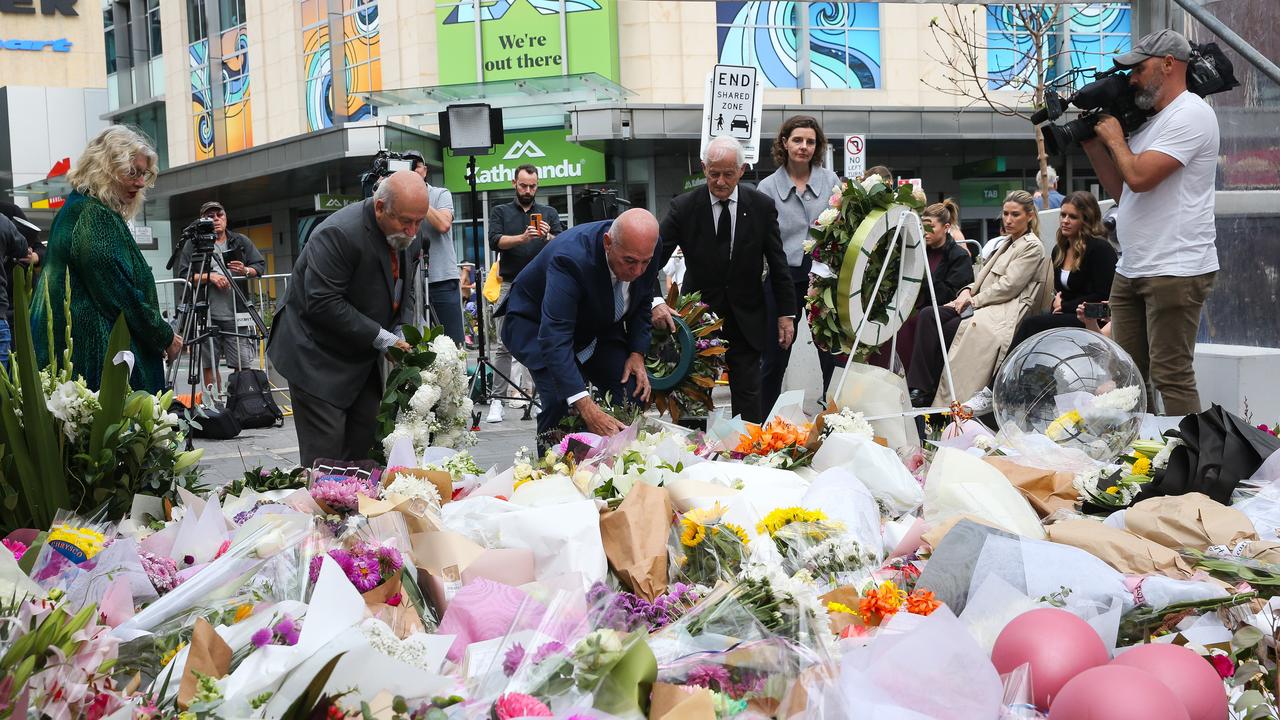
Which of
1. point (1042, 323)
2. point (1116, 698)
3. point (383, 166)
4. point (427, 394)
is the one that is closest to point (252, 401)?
point (383, 166)

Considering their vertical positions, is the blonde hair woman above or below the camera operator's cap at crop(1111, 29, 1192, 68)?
below

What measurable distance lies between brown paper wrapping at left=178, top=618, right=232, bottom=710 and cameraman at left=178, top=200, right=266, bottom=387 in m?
7.44

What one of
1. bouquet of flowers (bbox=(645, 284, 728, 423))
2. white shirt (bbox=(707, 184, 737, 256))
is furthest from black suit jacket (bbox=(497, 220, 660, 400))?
white shirt (bbox=(707, 184, 737, 256))

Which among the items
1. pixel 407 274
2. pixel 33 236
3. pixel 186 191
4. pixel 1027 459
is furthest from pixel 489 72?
pixel 1027 459

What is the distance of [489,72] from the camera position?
68.9ft

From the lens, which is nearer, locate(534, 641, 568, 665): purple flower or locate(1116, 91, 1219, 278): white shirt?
locate(534, 641, 568, 665): purple flower

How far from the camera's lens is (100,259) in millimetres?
4258

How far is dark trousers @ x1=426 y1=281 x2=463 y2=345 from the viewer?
313 inches

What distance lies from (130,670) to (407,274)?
114 inches

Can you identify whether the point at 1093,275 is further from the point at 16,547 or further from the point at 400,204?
the point at 16,547

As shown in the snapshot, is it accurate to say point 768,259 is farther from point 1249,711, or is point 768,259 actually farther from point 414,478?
point 1249,711

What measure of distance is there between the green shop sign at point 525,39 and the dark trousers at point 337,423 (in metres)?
16.1

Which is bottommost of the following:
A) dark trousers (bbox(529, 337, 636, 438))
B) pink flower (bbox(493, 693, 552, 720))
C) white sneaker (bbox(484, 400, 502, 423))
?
white sneaker (bbox(484, 400, 502, 423))

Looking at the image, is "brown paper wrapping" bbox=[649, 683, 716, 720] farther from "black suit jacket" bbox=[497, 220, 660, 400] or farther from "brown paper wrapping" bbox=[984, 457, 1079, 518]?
"black suit jacket" bbox=[497, 220, 660, 400]
